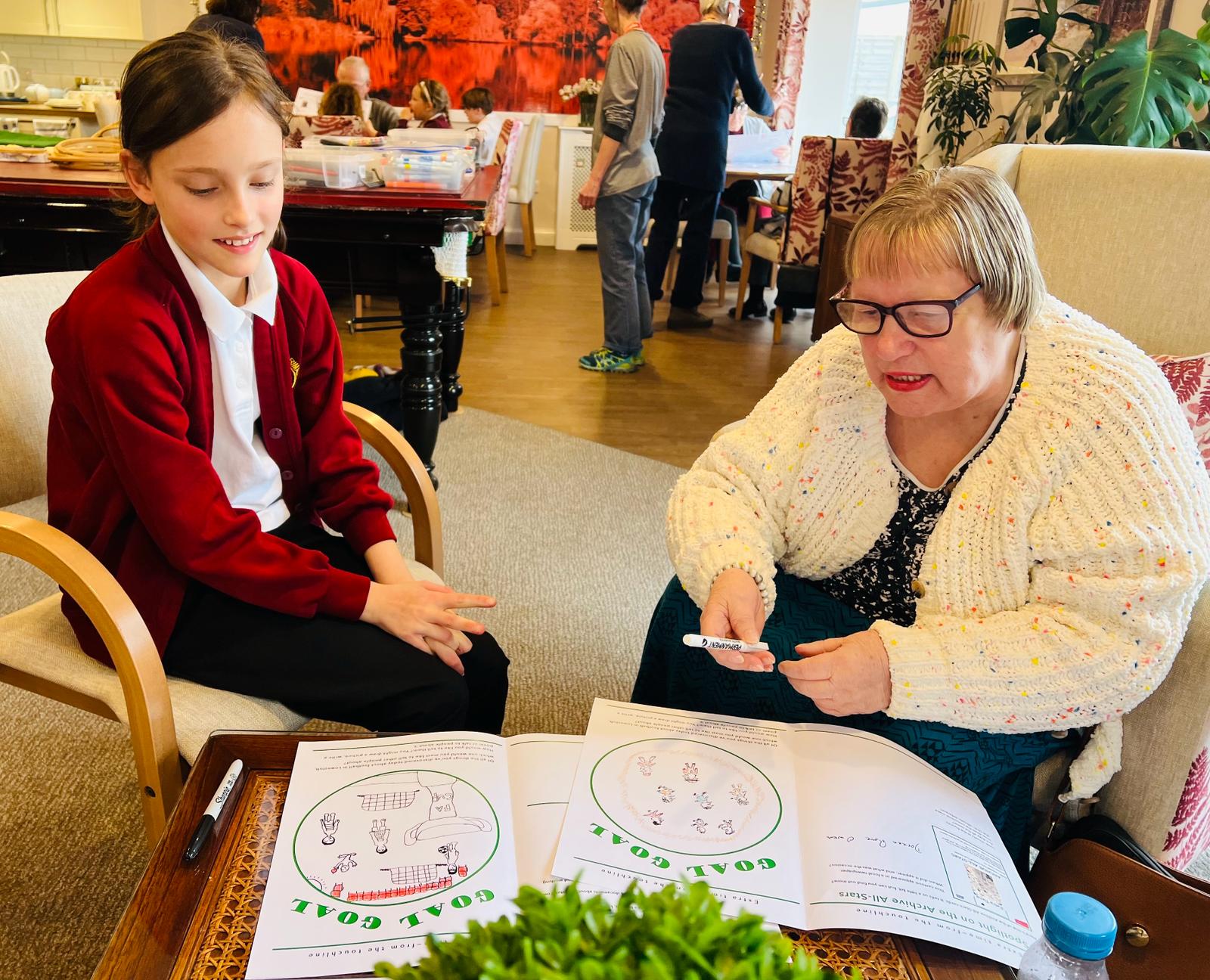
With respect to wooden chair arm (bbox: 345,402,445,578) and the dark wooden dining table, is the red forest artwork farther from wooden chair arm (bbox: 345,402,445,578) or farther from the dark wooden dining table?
wooden chair arm (bbox: 345,402,445,578)

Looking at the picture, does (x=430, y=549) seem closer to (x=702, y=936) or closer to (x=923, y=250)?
(x=923, y=250)

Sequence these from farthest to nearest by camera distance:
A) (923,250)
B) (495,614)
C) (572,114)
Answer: (572,114) → (495,614) → (923,250)

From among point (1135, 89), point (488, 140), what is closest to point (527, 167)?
point (488, 140)

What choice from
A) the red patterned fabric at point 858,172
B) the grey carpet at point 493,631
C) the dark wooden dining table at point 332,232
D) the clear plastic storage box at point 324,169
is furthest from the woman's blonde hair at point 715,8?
the clear plastic storage box at point 324,169

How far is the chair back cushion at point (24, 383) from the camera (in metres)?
1.36

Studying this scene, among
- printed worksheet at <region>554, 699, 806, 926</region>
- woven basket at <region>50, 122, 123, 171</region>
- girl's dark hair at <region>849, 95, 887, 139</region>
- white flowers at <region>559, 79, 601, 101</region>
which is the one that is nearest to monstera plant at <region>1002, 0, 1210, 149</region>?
printed worksheet at <region>554, 699, 806, 926</region>

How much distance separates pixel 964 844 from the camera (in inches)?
34.9

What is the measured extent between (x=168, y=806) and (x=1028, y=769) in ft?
3.24

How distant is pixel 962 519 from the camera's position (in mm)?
1178

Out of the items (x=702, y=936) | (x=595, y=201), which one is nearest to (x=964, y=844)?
(x=702, y=936)

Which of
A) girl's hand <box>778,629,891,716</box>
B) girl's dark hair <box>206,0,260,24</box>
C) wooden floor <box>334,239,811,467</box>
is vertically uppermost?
girl's dark hair <box>206,0,260,24</box>

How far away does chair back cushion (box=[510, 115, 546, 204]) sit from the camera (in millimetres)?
A: 6312

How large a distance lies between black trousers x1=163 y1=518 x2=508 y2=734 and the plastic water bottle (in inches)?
27.5

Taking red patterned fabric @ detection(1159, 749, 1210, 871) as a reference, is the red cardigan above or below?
above
